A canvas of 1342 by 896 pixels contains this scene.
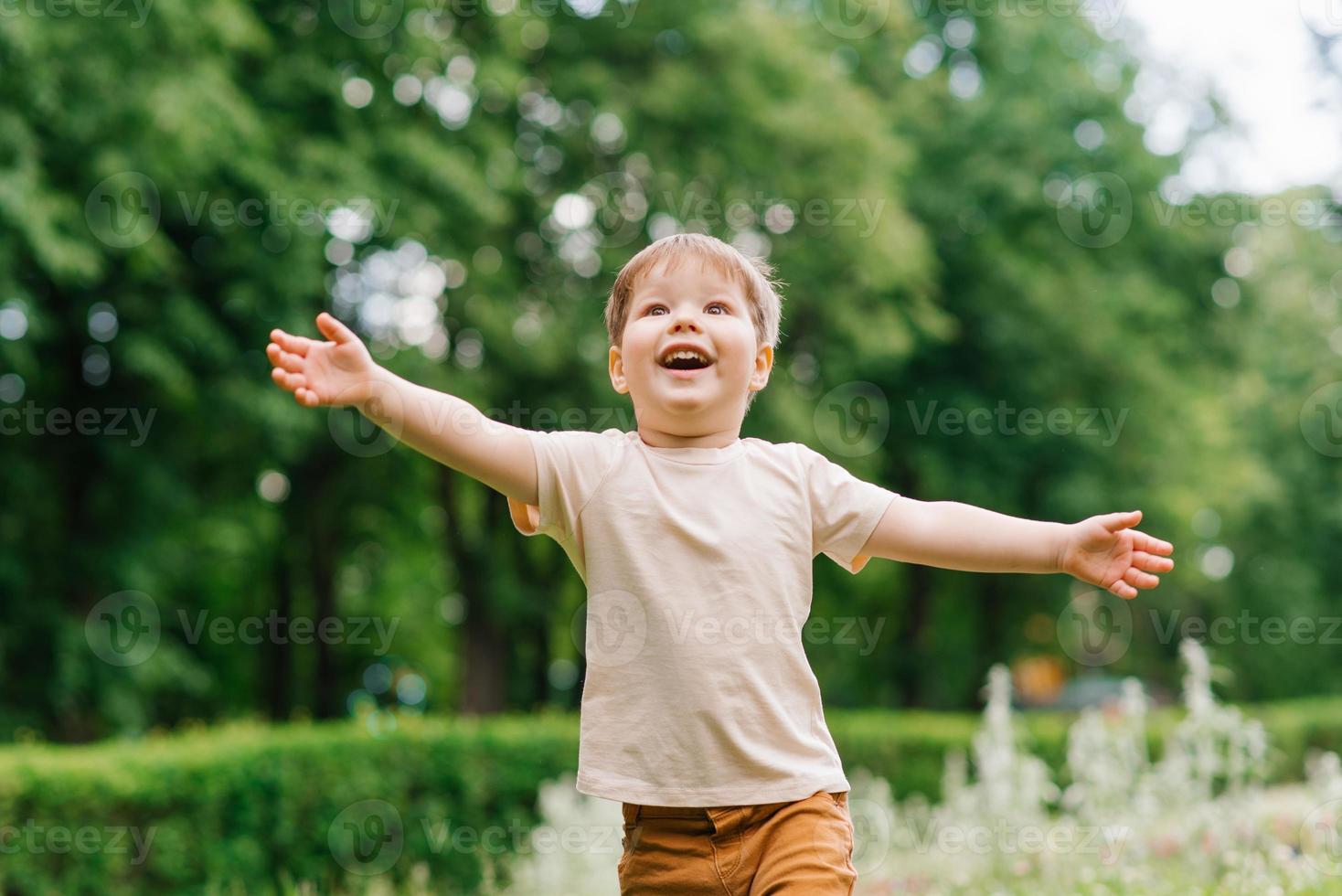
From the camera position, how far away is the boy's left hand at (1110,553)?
280 cm

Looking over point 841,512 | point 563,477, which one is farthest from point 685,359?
point 841,512

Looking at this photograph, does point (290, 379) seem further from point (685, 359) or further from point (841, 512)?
point (841, 512)

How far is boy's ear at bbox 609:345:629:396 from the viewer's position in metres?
3.06

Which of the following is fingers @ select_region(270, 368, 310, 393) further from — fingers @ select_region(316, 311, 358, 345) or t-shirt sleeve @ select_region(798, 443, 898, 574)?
t-shirt sleeve @ select_region(798, 443, 898, 574)

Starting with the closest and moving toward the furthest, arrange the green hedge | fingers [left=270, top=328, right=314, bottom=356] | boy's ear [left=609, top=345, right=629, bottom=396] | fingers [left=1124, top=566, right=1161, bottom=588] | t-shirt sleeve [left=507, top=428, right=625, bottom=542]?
fingers [left=270, top=328, right=314, bottom=356]
fingers [left=1124, top=566, right=1161, bottom=588]
t-shirt sleeve [left=507, top=428, right=625, bottom=542]
boy's ear [left=609, top=345, right=629, bottom=396]
the green hedge

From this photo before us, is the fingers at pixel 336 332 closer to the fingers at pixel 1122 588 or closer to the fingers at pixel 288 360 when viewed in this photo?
the fingers at pixel 288 360

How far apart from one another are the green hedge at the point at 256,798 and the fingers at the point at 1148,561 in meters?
5.66

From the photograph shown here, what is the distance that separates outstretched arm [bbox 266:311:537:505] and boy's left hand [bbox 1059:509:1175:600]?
118 centimetres

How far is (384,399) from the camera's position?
2658 millimetres

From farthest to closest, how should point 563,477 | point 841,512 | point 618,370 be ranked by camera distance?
point 618,370 → point 841,512 → point 563,477

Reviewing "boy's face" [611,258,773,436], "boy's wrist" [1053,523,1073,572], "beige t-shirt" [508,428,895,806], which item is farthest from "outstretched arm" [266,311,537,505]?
"boy's wrist" [1053,523,1073,572]

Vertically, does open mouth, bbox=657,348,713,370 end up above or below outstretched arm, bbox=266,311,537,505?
above

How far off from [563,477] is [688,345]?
383mm

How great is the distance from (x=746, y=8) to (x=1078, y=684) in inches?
1257
